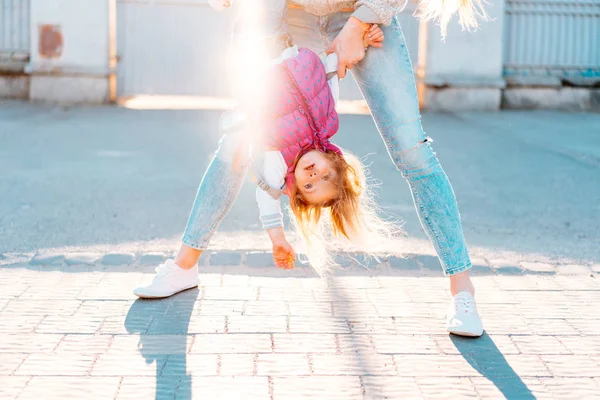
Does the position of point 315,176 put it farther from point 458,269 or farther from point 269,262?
point 269,262

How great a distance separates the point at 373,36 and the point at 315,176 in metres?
0.51

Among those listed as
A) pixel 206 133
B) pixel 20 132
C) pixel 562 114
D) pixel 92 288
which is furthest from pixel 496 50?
pixel 92 288

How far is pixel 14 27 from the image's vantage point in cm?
1167

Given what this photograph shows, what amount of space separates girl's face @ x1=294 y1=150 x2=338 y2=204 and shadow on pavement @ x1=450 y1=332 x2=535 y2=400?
26.9 inches

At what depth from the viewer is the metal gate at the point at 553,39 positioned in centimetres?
1251

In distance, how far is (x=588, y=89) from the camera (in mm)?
12523

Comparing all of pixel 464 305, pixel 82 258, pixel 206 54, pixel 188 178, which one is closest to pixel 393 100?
pixel 464 305

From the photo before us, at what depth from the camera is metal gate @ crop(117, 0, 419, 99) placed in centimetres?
1308

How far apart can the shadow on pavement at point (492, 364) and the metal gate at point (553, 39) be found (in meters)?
9.67

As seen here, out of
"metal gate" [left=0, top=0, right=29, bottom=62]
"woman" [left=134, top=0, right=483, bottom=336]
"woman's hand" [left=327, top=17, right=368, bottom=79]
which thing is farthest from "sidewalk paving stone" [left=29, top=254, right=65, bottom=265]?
"metal gate" [left=0, top=0, right=29, bottom=62]

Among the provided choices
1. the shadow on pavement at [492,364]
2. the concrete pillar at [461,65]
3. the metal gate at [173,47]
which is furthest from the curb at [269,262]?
the metal gate at [173,47]

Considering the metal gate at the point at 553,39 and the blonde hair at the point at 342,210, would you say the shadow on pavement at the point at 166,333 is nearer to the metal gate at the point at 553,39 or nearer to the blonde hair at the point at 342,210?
the blonde hair at the point at 342,210

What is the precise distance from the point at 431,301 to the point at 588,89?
9.62 m

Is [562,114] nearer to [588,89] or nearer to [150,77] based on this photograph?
[588,89]
